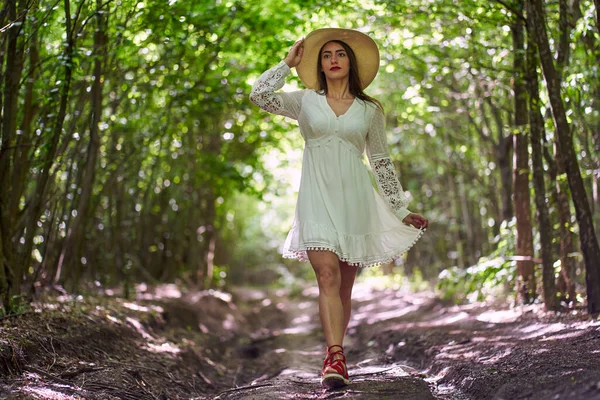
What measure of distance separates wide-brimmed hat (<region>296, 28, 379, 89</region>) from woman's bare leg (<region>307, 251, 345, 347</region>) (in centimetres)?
124

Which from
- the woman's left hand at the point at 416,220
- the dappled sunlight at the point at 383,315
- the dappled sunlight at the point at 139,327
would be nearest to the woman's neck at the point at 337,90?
the woman's left hand at the point at 416,220

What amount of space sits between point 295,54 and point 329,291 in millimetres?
1589

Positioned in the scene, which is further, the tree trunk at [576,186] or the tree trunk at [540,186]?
the tree trunk at [540,186]

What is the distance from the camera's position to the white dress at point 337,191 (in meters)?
4.21

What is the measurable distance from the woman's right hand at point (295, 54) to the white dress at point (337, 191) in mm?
50

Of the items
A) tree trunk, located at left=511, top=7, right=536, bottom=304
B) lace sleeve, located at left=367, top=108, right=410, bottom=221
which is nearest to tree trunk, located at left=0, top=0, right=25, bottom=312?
lace sleeve, located at left=367, top=108, right=410, bottom=221

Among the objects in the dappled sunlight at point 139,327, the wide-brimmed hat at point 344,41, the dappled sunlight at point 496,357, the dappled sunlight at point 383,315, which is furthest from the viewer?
the dappled sunlight at point 383,315

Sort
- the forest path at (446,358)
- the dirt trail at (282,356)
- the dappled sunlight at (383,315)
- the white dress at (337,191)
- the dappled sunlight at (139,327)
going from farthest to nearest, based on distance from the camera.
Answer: the dappled sunlight at (383,315) < the dappled sunlight at (139,327) < the white dress at (337,191) < the dirt trail at (282,356) < the forest path at (446,358)

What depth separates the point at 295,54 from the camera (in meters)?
4.50

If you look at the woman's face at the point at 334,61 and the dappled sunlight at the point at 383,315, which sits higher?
the woman's face at the point at 334,61

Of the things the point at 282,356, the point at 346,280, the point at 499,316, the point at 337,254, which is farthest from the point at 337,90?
the point at 282,356

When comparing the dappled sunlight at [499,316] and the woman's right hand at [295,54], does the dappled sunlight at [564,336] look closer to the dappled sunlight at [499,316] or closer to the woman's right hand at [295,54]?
the dappled sunlight at [499,316]

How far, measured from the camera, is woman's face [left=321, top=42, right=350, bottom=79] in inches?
178

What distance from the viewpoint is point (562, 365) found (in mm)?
3697
